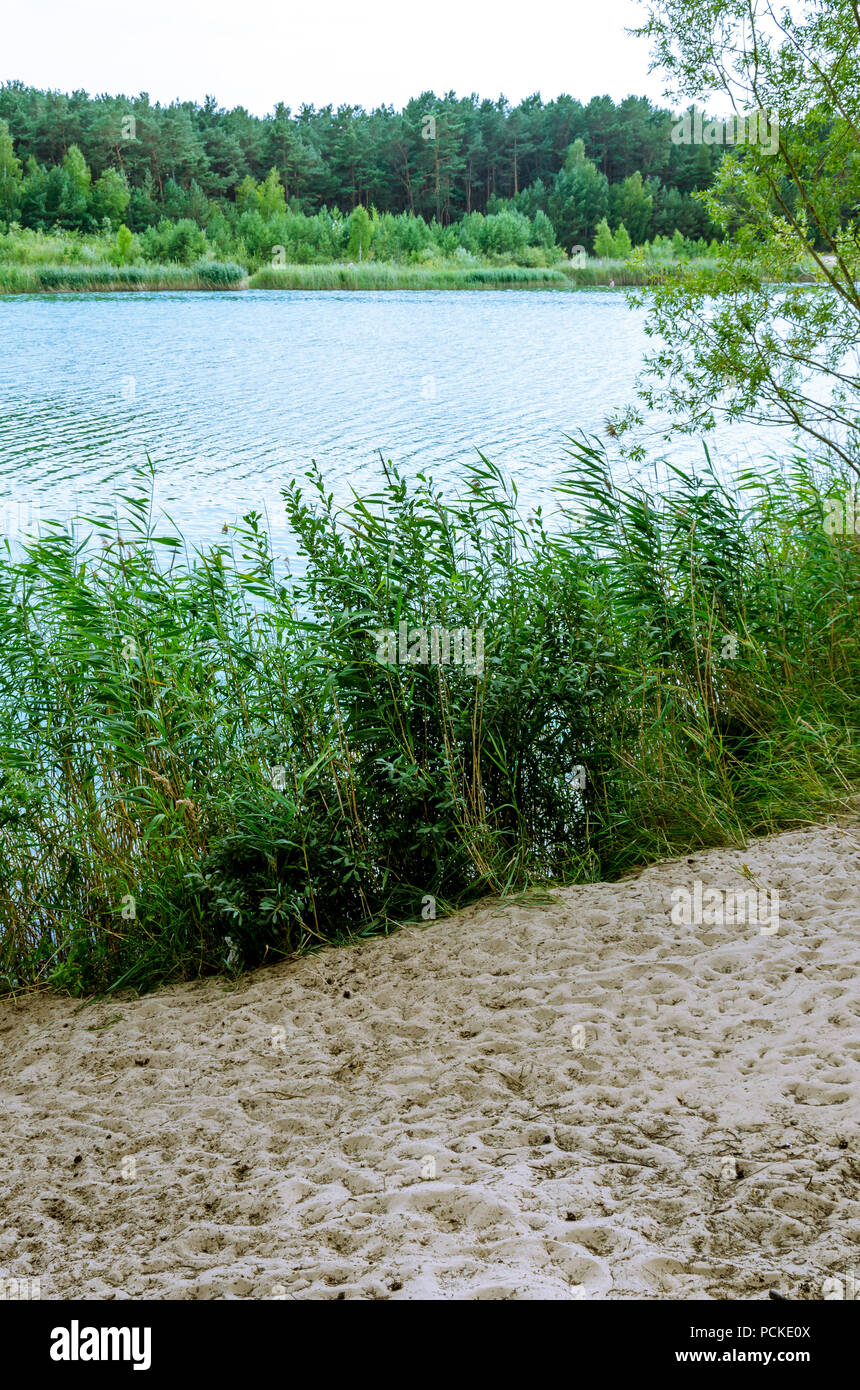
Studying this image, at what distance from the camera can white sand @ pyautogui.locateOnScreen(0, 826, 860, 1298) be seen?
2.87 meters

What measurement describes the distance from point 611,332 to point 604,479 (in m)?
31.3

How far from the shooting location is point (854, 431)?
334 inches

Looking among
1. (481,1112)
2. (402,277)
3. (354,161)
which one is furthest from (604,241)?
(481,1112)

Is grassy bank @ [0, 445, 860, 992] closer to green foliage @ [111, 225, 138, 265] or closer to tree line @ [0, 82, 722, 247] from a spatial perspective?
green foliage @ [111, 225, 138, 265]

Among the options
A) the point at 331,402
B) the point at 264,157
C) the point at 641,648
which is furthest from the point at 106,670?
the point at 264,157

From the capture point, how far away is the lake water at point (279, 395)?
15.9 metres

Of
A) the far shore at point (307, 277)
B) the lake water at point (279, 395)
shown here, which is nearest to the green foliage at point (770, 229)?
the lake water at point (279, 395)

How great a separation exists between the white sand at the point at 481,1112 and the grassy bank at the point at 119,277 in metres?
47.7

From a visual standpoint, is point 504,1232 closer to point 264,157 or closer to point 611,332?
point 611,332

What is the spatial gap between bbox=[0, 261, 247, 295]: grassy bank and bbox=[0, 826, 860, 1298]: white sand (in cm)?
4773

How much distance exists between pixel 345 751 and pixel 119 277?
48.8 meters

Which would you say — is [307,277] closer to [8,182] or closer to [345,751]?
[8,182]

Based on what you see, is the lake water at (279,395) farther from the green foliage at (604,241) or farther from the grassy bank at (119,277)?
the green foliage at (604,241)

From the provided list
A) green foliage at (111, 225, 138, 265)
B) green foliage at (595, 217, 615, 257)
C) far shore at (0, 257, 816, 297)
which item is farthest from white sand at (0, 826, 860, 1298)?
green foliage at (595, 217, 615, 257)
